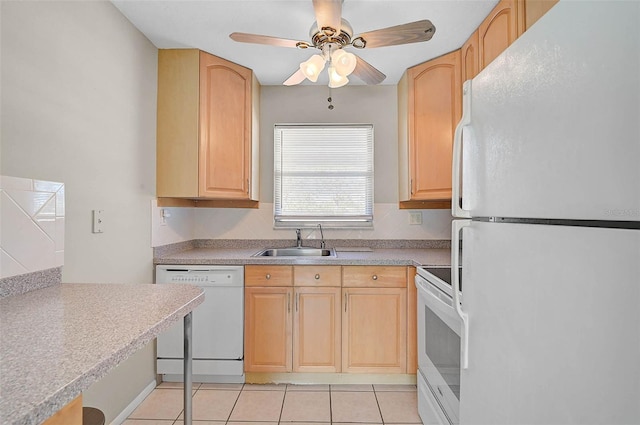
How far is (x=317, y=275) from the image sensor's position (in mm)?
2178

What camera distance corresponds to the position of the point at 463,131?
1071mm

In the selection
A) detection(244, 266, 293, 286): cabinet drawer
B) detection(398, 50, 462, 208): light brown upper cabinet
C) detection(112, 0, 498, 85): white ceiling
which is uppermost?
detection(112, 0, 498, 85): white ceiling

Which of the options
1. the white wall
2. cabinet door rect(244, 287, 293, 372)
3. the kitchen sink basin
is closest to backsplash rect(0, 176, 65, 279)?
the white wall

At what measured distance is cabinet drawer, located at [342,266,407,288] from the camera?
2164mm

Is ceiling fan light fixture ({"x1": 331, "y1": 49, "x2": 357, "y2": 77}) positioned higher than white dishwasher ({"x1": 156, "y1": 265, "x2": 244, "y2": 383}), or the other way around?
ceiling fan light fixture ({"x1": 331, "y1": 49, "x2": 357, "y2": 77})

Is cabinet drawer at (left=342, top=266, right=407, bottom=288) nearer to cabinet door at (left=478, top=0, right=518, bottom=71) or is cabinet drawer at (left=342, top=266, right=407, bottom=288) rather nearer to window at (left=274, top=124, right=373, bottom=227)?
window at (left=274, top=124, right=373, bottom=227)

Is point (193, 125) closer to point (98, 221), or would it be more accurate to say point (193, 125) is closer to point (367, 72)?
point (98, 221)

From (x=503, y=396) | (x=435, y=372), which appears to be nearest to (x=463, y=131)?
(x=503, y=396)

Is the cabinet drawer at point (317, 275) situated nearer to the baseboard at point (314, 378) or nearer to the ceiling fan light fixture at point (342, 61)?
the baseboard at point (314, 378)

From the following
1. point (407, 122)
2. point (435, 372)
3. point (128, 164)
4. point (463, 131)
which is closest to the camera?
point (463, 131)

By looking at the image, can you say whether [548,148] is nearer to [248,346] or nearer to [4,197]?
[4,197]

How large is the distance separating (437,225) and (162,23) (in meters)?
2.49

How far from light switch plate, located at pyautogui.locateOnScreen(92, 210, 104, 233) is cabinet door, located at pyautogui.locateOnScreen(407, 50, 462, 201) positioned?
6.61ft

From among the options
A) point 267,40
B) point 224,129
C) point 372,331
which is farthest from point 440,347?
point 224,129
